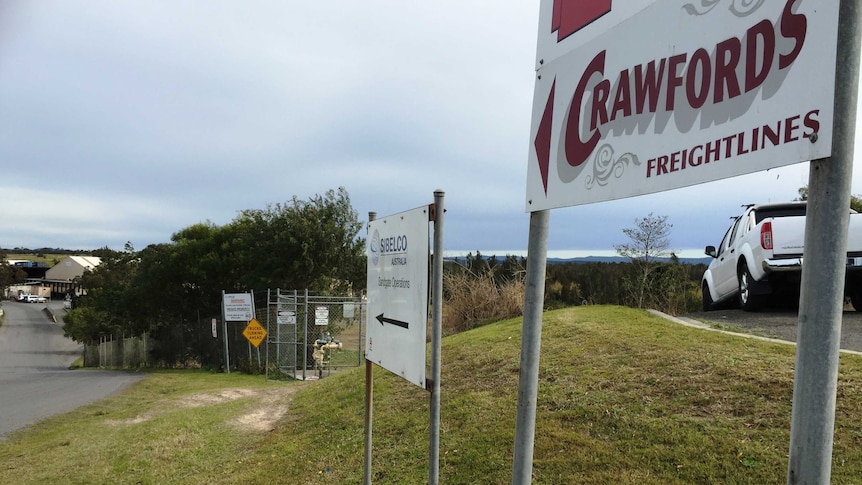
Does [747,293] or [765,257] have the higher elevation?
[765,257]

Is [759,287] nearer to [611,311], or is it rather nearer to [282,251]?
[611,311]

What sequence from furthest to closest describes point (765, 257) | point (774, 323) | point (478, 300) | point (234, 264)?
1. point (234, 264)
2. point (478, 300)
3. point (774, 323)
4. point (765, 257)

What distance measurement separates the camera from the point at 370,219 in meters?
4.98

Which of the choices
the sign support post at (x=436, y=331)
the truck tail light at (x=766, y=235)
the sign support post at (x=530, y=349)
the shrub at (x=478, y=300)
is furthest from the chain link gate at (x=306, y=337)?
the sign support post at (x=530, y=349)

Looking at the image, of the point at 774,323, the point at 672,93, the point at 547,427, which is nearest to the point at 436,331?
the point at 672,93

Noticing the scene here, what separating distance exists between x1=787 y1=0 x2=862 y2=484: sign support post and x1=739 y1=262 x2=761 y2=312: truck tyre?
8.73m

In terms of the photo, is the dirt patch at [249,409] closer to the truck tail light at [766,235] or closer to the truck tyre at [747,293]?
the truck tail light at [766,235]

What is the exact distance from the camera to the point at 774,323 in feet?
29.1

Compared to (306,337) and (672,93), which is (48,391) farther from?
(672,93)

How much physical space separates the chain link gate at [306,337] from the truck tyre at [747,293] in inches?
393

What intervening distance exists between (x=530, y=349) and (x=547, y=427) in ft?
9.24

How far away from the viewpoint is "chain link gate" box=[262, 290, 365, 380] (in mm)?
17969

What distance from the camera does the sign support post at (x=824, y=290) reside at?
5.36ft

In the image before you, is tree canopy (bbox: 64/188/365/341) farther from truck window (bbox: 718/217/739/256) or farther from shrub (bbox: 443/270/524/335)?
truck window (bbox: 718/217/739/256)
